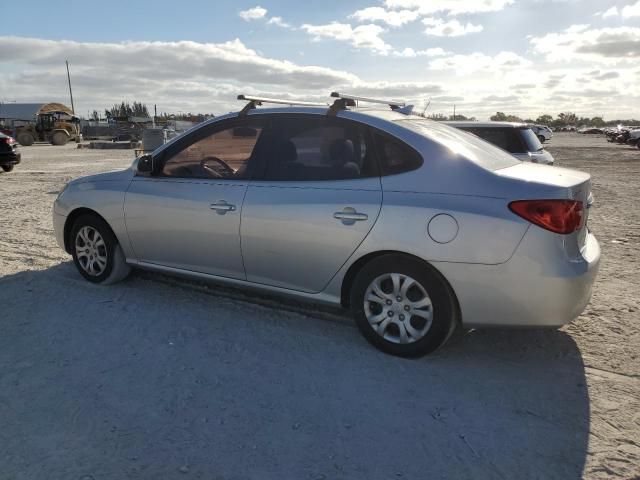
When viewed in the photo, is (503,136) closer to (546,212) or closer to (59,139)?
(546,212)

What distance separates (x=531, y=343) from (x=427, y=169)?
1539mm

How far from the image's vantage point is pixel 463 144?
379 centimetres

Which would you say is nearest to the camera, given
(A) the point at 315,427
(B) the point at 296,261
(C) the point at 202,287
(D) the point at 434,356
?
(A) the point at 315,427

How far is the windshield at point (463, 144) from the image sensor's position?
141 inches

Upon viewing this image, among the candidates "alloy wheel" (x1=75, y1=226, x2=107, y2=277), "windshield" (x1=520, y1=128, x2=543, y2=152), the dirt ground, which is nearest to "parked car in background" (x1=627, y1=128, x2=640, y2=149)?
"windshield" (x1=520, y1=128, x2=543, y2=152)

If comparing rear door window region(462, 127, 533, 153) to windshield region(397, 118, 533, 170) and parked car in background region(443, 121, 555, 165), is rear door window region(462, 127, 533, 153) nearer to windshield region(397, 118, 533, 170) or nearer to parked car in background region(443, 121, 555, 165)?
parked car in background region(443, 121, 555, 165)

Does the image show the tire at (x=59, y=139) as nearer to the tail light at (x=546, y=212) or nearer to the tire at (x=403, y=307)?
the tire at (x=403, y=307)

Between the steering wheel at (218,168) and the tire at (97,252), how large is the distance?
1252mm

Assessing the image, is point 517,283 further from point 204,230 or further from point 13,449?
point 13,449

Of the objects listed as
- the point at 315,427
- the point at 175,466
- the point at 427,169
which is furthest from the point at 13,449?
the point at 427,169

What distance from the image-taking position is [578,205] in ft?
10.9

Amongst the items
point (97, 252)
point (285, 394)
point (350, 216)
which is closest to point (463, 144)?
point (350, 216)

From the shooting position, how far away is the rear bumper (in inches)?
125

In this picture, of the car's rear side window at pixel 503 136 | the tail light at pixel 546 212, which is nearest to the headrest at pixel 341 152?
the tail light at pixel 546 212
